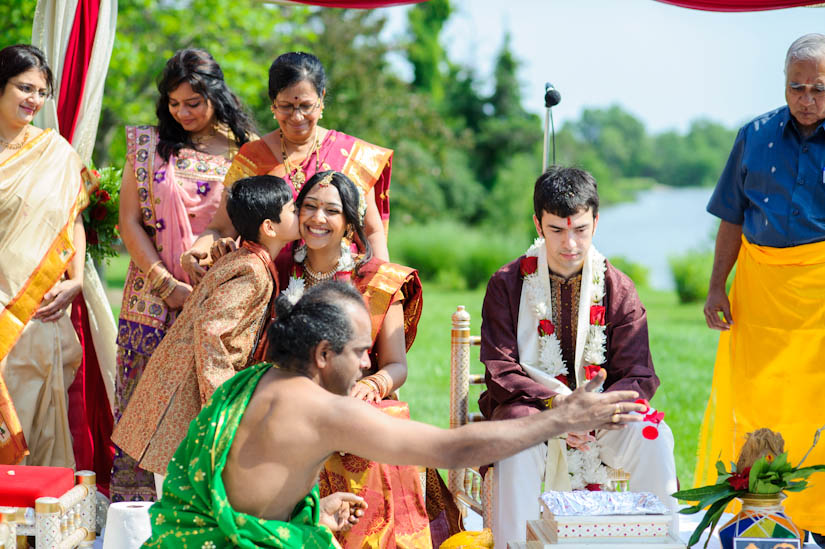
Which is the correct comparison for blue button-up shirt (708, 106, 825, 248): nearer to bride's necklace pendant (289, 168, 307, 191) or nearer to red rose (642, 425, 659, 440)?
red rose (642, 425, 659, 440)

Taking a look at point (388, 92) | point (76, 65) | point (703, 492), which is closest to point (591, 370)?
point (703, 492)

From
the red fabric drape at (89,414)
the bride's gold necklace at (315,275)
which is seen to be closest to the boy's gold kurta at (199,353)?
the bride's gold necklace at (315,275)

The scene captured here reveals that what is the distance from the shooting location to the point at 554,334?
169 inches

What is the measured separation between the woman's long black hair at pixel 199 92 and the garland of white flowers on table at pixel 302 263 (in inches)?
35.2

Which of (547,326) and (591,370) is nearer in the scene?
(591,370)

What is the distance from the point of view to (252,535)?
9.13 ft

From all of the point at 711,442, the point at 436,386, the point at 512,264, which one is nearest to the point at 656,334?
the point at 436,386

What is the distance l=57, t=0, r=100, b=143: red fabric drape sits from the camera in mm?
5055

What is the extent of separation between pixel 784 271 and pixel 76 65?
11.9ft

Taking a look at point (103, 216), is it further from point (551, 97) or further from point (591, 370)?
point (591, 370)

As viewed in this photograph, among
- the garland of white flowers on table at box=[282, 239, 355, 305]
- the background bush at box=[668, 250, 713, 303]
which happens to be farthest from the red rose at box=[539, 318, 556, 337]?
the background bush at box=[668, 250, 713, 303]

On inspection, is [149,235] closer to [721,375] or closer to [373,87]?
[721,375]

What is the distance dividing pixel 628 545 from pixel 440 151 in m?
18.7

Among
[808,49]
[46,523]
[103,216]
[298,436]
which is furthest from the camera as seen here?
[103,216]
